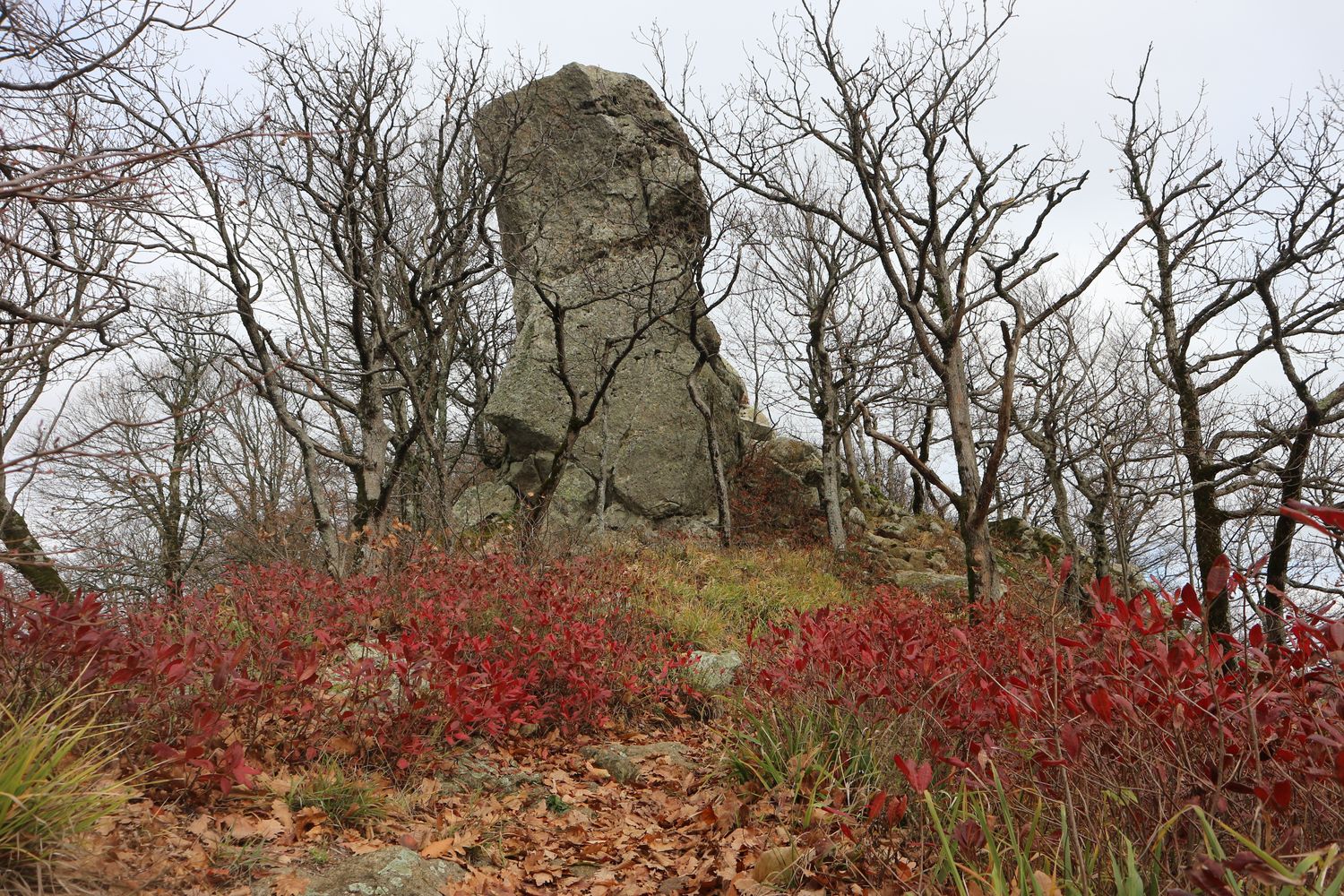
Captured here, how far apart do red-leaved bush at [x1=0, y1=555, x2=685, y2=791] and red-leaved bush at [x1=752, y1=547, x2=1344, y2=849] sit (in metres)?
2.50

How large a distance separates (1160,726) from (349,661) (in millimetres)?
4047

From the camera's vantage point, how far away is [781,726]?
14.3ft

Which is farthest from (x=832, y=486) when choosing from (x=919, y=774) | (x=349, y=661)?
(x=919, y=774)

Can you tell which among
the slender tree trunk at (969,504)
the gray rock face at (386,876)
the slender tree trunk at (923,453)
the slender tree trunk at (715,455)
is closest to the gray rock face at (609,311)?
the slender tree trunk at (715,455)

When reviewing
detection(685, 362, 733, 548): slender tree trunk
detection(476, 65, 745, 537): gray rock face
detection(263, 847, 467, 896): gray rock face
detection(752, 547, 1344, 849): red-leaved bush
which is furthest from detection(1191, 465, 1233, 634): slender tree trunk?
detection(263, 847, 467, 896): gray rock face

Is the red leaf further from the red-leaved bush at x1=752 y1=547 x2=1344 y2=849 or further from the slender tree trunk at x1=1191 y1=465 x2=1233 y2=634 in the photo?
the slender tree trunk at x1=1191 y1=465 x2=1233 y2=634

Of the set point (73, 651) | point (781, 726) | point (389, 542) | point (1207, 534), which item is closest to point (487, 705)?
point (781, 726)

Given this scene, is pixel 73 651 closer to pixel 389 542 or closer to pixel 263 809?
pixel 263 809

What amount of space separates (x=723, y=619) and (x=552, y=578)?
2.43m

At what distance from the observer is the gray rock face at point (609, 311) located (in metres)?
15.0

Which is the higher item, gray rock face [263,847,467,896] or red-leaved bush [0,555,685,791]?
red-leaved bush [0,555,685,791]

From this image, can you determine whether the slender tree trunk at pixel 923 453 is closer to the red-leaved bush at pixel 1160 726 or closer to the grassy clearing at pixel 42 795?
the red-leaved bush at pixel 1160 726

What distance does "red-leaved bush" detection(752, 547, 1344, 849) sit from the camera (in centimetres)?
203

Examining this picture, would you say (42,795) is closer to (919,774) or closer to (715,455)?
(919,774)
